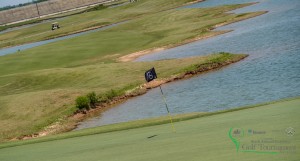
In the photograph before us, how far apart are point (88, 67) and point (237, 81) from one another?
56.5ft

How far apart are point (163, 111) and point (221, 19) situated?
42.5 m

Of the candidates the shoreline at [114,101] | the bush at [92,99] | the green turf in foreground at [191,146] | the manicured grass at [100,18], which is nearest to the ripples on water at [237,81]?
the shoreline at [114,101]

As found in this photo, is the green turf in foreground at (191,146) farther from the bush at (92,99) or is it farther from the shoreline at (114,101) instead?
the bush at (92,99)

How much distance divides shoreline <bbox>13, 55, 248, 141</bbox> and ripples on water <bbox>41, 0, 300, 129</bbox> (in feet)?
2.39

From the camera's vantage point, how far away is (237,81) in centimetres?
3269

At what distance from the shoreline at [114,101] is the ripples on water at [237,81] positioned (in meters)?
0.73

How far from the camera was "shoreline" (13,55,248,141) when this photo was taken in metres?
29.3

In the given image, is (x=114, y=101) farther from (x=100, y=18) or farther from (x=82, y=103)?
(x=100, y=18)

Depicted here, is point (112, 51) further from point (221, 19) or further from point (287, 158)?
point (287, 158)

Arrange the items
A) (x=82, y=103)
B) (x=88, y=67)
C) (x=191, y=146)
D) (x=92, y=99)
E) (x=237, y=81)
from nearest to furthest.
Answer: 1. (x=191, y=146)
2. (x=237, y=81)
3. (x=82, y=103)
4. (x=92, y=99)
5. (x=88, y=67)

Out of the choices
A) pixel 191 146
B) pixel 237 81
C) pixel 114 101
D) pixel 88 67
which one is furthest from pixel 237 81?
pixel 191 146

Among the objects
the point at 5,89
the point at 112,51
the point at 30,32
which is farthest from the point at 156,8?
the point at 5,89

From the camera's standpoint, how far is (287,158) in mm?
7898

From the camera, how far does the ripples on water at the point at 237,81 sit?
1091 inches
